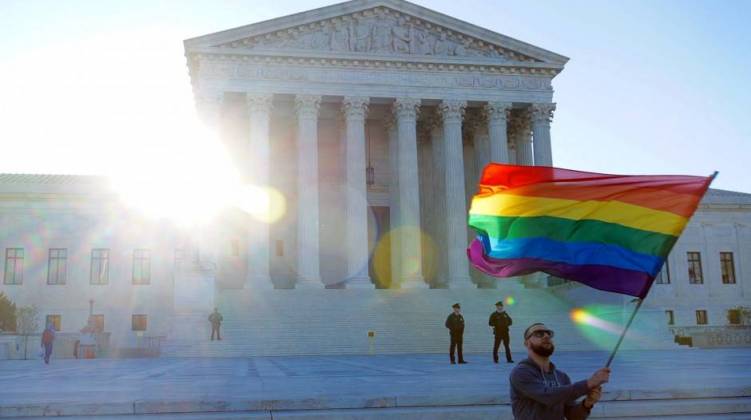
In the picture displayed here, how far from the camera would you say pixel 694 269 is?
57.3 metres

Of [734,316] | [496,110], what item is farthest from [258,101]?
[734,316]

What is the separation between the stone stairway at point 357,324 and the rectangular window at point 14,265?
16178mm

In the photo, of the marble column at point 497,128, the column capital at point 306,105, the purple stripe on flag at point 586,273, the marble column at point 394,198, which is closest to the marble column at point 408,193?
the marble column at point 394,198

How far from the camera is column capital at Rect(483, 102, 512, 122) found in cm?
5003

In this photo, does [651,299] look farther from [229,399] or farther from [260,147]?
[229,399]

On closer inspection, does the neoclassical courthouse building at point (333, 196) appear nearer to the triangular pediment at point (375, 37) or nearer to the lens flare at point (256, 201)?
the triangular pediment at point (375, 37)

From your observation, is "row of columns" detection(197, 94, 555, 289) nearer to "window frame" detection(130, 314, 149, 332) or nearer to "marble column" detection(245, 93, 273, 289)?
"marble column" detection(245, 93, 273, 289)

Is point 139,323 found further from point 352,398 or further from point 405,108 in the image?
point 352,398

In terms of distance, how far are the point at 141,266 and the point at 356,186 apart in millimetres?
15333

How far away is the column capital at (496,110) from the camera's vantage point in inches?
1970

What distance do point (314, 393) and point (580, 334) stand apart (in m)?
26.5

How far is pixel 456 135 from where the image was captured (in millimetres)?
49438

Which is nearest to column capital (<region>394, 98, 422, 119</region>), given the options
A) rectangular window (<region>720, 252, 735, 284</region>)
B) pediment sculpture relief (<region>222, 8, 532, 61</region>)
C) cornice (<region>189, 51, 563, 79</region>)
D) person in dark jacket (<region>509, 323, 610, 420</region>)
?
cornice (<region>189, 51, 563, 79</region>)

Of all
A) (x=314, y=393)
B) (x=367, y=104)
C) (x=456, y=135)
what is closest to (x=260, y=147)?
(x=367, y=104)
